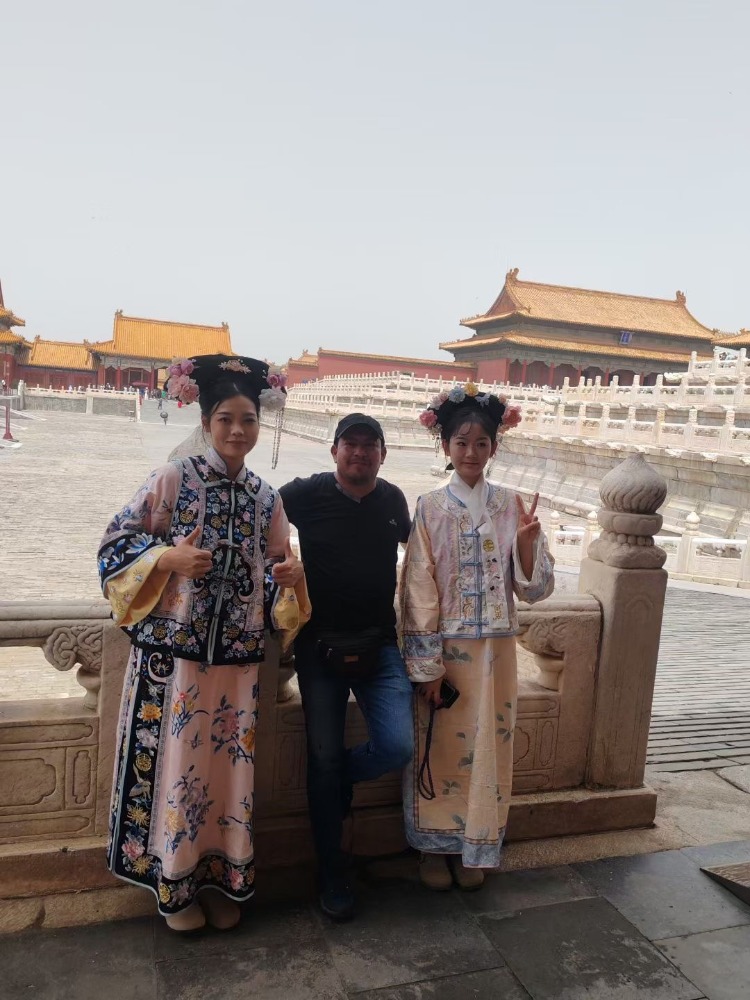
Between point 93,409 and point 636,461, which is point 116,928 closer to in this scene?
point 636,461

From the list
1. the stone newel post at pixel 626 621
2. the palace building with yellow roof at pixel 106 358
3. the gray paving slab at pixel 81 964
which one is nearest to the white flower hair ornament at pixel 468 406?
the stone newel post at pixel 626 621

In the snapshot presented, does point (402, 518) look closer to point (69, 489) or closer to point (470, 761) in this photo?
point (470, 761)

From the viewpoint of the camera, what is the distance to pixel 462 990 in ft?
6.40

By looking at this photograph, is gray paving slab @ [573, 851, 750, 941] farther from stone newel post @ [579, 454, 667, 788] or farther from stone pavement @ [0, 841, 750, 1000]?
stone newel post @ [579, 454, 667, 788]

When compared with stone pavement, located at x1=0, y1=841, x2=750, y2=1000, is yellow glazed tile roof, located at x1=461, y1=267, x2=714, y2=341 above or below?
above

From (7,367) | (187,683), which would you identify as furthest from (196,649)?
(7,367)

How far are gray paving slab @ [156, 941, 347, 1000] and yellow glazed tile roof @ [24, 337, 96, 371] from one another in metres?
51.8

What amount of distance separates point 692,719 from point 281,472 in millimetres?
14985

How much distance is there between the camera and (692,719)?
4266 mm

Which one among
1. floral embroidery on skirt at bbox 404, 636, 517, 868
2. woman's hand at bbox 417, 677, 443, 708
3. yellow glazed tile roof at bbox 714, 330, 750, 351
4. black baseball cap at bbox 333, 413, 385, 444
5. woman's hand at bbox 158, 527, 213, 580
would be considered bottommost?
floral embroidery on skirt at bbox 404, 636, 517, 868

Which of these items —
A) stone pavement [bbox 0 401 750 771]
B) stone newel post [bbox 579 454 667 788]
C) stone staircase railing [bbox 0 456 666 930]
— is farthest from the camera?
stone pavement [bbox 0 401 750 771]

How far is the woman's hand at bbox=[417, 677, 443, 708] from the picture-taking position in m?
2.38

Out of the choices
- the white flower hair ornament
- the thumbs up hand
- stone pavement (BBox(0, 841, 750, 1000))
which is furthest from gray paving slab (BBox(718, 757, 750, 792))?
the thumbs up hand

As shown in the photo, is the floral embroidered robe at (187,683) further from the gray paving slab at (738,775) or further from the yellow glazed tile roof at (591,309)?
the yellow glazed tile roof at (591,309)
